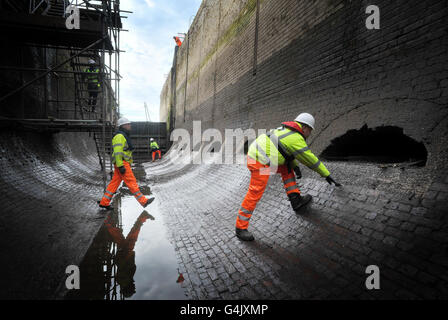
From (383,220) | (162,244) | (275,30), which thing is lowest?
(162,244)

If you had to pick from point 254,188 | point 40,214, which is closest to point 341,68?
point 254,188

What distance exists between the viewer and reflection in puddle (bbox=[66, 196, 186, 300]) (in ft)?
7.73

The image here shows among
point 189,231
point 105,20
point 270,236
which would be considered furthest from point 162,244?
point 105,20

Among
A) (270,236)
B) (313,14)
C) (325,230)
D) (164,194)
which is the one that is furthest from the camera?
(164,194)

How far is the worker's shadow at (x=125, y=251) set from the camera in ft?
8.19

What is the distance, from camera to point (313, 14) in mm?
4551

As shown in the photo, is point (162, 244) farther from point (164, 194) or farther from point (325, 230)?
point (164, 194)

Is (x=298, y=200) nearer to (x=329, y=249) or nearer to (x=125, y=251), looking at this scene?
Answer: (x=329, y=249)

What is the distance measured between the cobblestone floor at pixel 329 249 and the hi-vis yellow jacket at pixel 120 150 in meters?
2.03

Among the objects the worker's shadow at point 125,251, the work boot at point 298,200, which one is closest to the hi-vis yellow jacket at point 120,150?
the worker's shadow at point 125,251

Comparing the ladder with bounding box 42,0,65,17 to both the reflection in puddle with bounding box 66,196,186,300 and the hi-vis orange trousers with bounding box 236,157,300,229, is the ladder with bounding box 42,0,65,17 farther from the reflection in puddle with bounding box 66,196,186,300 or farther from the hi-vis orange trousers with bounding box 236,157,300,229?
the hi-vis orange trousers with bounding box 236,157,300,229

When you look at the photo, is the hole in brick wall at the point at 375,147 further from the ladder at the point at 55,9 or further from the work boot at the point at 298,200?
the ladder at the point at 55,9

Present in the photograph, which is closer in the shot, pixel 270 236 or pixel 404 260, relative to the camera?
pixel 404 260

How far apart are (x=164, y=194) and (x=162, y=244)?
350 centimetres
